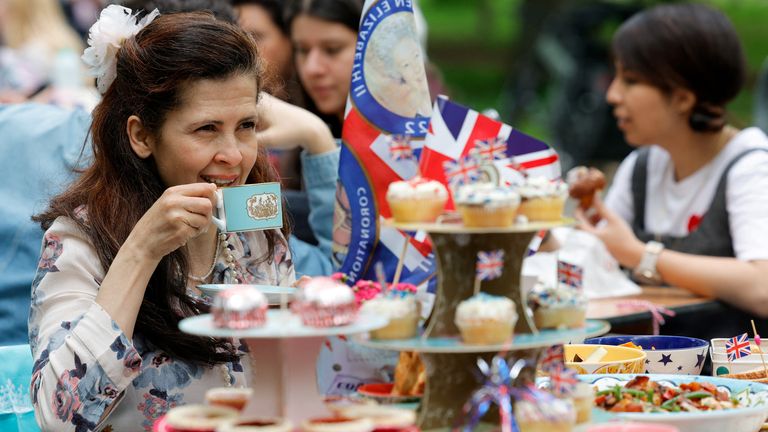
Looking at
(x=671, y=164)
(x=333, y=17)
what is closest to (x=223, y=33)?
(x=333, y=17)

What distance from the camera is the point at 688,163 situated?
14.4ft

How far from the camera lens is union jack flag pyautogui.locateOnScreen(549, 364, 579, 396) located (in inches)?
67.1

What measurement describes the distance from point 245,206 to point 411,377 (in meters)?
0.46

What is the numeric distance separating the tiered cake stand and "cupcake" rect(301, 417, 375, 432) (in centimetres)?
14

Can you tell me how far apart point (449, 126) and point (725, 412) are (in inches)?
28.2

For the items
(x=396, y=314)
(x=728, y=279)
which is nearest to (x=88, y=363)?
(x=396, y=314)

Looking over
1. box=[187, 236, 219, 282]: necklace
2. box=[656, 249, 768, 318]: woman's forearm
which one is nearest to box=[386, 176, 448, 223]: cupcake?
box=[187, 236, 219, 282]: necklace

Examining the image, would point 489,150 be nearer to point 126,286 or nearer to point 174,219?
point 174,219

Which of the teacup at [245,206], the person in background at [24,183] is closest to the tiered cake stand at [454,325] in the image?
the teacup at [245,206]

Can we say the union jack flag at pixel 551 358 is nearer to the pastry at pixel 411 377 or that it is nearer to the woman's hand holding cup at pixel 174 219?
the pastry at pixel 411 377

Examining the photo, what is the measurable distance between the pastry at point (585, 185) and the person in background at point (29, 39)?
352 centimetres

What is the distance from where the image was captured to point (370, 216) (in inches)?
93.7

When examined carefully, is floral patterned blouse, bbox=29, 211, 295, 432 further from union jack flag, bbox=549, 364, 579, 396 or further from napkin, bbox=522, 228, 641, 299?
napkin, bbox=522, 228, 641, 299

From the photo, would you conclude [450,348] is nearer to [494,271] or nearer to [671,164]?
[494,271]
